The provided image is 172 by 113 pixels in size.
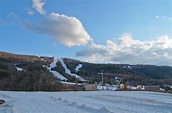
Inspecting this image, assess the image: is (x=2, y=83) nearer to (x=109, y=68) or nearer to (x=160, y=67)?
(x=109, y=68)

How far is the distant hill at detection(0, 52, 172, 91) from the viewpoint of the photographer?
247 feet

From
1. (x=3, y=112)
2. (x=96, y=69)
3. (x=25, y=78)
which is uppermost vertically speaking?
(x=96, y=69)

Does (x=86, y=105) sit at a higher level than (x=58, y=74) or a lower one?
lower

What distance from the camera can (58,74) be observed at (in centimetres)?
14438

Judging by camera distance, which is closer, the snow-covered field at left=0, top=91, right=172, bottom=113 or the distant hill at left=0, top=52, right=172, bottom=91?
the snow-covered field at left=0, top=91, right=172, bottom=113

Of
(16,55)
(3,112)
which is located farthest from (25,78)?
(16,55)

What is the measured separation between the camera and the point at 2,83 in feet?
251

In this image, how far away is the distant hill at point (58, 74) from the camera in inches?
2968

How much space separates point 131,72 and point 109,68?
1269 cm

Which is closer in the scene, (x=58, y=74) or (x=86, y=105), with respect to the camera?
(x=86, y=105)

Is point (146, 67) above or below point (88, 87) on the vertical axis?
above

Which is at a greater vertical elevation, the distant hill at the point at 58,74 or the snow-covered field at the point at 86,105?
the distant hill at the point at 58,74

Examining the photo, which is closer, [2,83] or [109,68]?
[2,83]

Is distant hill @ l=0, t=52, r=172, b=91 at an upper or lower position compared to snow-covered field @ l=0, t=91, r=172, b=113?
upper
